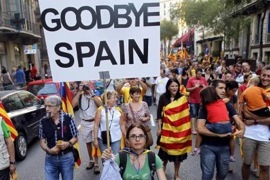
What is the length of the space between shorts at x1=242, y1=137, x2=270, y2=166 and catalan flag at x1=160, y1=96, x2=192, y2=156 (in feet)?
2.64

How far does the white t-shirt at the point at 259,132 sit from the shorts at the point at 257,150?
0.17ft

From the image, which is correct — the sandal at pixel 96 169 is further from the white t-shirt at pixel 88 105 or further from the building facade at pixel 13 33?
the building facade at pixel 13 33

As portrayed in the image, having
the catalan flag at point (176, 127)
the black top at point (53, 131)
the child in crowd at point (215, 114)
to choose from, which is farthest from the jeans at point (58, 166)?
the child in crowd at point (215, 114)

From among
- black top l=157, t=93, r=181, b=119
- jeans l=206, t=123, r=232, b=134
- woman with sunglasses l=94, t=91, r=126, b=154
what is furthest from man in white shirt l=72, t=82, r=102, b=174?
jeans l=206, t=123, r=232, b=134

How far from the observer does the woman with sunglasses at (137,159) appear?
2.54 meters

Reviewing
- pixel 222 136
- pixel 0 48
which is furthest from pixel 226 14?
pixel 222 136

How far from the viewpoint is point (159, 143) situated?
4.35 metres

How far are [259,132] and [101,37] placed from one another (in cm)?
251

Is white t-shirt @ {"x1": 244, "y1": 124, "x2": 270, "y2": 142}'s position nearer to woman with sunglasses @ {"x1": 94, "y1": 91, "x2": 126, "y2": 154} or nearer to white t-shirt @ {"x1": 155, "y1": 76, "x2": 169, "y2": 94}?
woman with sunglasses @ {"x1": 94, "y1": 91, "x2": 126, "y2": 154}

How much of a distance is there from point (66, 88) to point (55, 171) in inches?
90.3

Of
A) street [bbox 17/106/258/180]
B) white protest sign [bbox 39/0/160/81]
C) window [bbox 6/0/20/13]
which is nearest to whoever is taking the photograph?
white protest sign [bbox 39/0/160/81]

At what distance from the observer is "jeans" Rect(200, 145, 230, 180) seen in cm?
347

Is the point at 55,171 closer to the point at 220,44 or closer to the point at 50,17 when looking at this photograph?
the point at 50,17

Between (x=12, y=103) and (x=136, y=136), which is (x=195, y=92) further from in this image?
(x=136, y=136)
